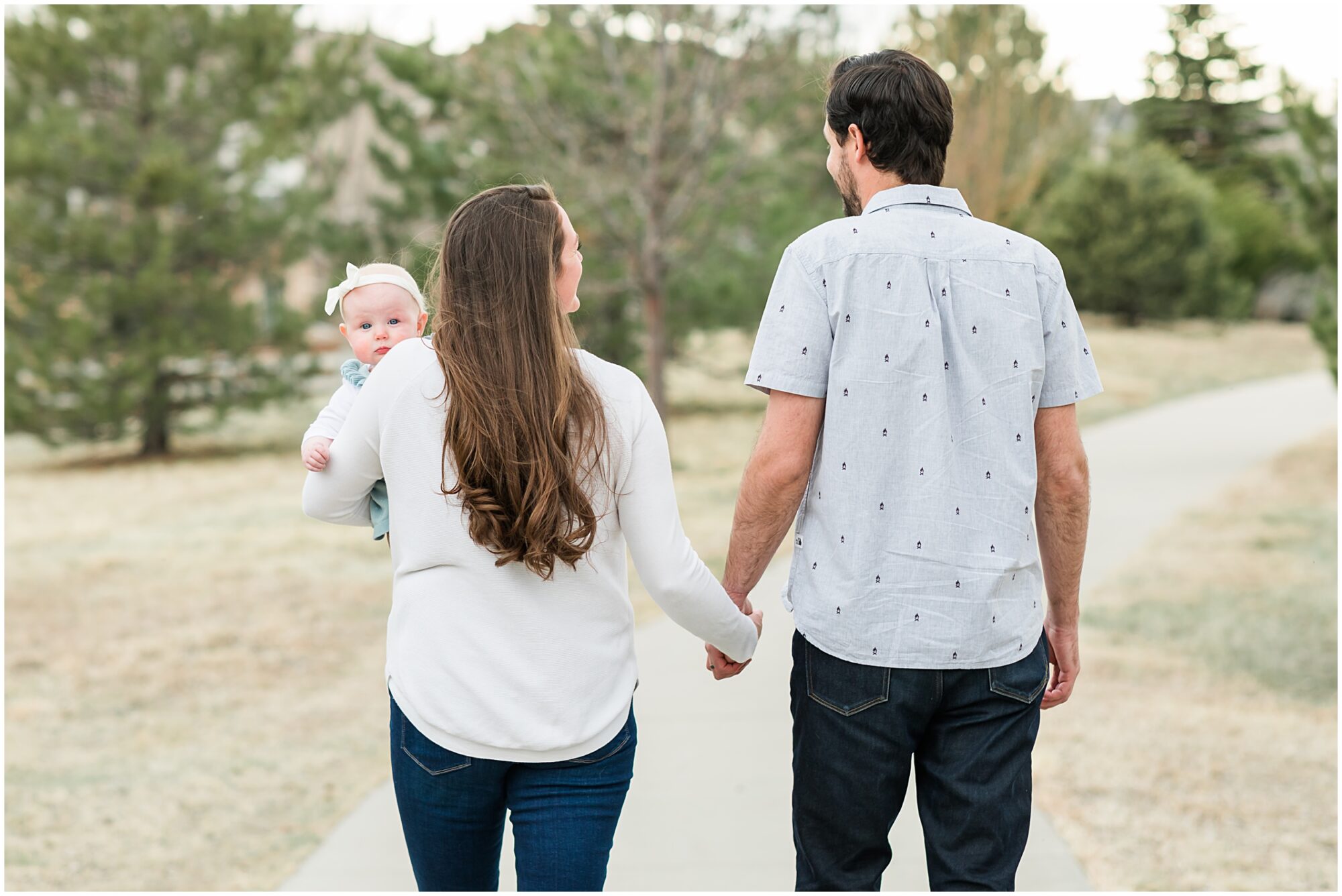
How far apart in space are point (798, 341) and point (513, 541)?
578 mm

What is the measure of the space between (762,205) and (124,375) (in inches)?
289

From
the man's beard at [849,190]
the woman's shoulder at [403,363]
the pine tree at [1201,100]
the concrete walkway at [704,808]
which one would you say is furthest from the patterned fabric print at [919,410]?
the pine tree at [1201,100]

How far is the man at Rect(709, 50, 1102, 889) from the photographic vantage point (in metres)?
2.05

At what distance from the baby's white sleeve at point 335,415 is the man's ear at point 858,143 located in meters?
0.93

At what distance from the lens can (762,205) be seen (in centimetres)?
1408

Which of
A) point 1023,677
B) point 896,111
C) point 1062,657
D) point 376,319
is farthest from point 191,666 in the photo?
point 896,111

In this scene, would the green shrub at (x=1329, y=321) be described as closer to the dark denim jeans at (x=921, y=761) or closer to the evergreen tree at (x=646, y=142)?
the evergreen tree at (x=646, y=142)

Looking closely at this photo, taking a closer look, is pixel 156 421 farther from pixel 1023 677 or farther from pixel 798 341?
pixel 1023 677

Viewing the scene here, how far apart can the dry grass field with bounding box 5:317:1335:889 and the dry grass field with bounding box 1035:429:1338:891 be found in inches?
6.2

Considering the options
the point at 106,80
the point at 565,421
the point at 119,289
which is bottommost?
the point at 119,289

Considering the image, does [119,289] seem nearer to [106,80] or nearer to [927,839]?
[106,80]

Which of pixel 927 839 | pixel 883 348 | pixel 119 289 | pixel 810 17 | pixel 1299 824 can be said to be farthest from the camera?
pixel 119 289

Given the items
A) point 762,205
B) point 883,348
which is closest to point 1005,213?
point 762,205

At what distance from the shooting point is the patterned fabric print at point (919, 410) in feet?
6.72
